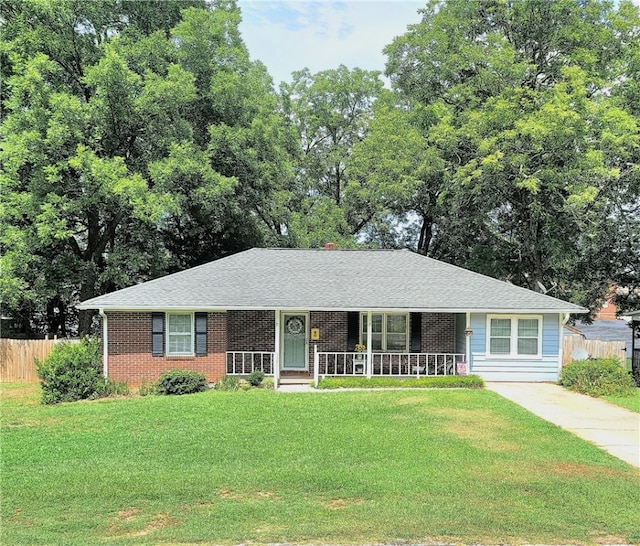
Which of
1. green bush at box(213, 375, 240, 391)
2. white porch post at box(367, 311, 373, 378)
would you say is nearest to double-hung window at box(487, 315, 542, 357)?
white porch post at box(367, 311, 373, 378)

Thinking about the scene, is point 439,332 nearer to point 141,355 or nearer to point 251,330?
point 251,330

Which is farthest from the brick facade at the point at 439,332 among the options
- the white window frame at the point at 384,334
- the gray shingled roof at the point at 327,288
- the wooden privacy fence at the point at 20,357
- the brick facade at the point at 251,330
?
the wooden privacy fence at the point at 20,357

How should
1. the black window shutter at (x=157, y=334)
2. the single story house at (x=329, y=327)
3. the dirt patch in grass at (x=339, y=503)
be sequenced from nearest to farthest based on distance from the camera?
1. the dirt patch in grass at (x=339, y=503)
2. the single story house at (x=329, y=327)
3. the black window shutter at (x=157, y=334)

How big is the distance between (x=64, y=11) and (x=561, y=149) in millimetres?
22317

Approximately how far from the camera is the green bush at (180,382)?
15.1 metres

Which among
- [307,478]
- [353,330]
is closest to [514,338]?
[353,330]

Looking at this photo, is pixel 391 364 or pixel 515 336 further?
pixel 391 364

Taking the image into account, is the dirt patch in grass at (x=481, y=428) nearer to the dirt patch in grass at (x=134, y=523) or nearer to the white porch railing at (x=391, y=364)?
the white porch railing at (x=391, y=364)

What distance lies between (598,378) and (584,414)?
148 inches

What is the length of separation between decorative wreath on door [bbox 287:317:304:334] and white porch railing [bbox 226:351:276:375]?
1.12 metres

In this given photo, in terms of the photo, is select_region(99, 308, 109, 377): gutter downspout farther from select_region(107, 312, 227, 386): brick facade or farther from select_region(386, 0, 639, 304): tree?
select_region(386, 0, 639, 304): tree

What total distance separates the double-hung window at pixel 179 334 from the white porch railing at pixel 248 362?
1320mm

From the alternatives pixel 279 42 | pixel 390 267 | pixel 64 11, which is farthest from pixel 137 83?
pixel 390 267

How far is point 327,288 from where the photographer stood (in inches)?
690
